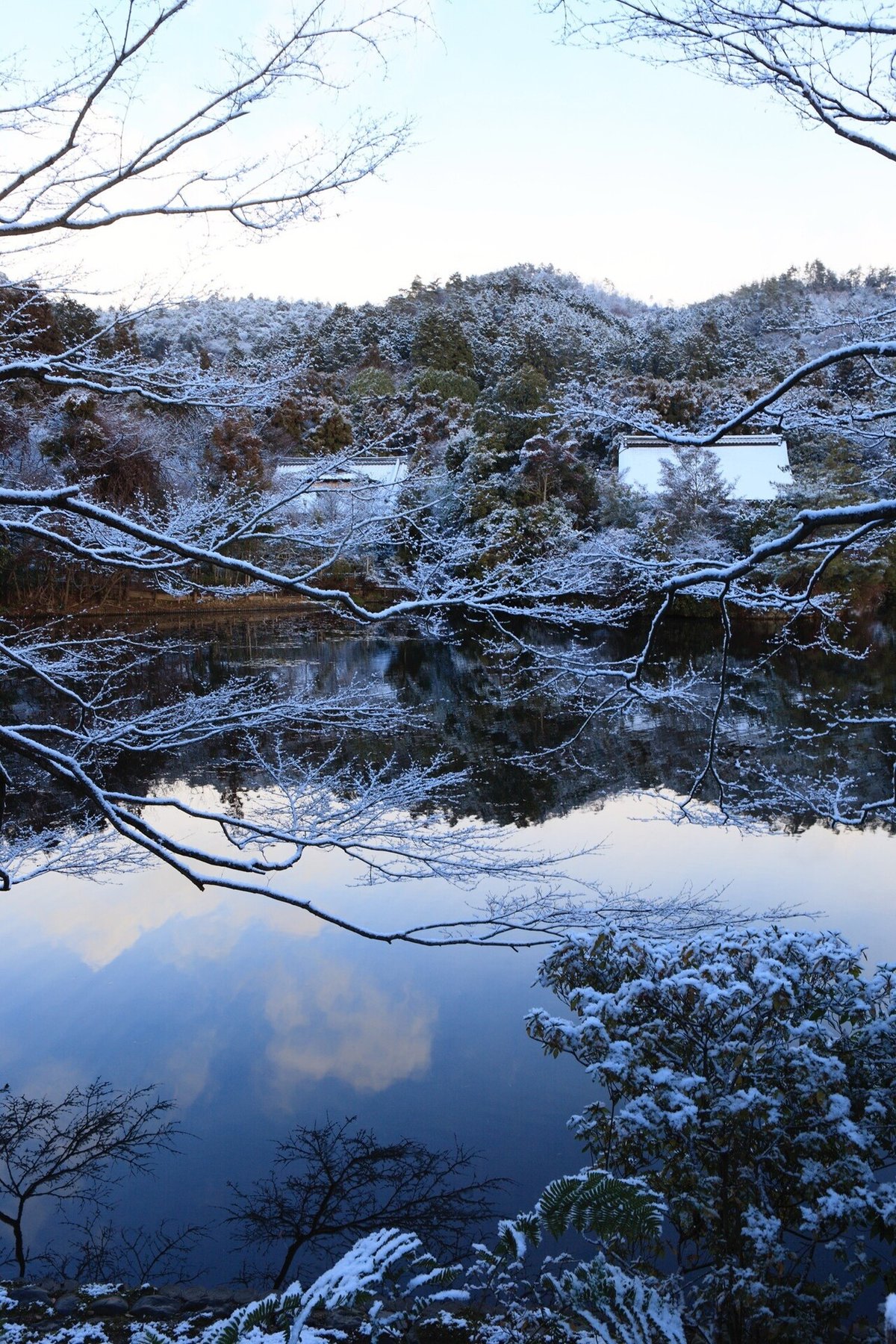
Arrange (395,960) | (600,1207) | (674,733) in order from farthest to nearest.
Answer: (674,733) < (395,960) < (600,1207)

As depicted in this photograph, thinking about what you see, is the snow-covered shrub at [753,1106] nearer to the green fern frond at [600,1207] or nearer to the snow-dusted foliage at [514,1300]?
the snow-dusted foliage at [514,1300]

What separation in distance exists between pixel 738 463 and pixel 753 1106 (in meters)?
17.3

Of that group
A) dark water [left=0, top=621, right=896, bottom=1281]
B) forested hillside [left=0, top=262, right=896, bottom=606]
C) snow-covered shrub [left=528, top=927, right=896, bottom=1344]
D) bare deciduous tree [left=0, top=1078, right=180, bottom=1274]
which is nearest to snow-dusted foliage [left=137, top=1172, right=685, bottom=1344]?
snow-covered shrub [left=528, top=927, right=896, bottom=1344]

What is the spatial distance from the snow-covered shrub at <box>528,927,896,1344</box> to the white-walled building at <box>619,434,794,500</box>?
14.1 metres

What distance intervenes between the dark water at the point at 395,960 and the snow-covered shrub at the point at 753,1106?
106cm

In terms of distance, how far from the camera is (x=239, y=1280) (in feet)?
9.11

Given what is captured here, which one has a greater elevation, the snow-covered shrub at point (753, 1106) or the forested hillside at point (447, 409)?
the forested hillside at point (447, 409)

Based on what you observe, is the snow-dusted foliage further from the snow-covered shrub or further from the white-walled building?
the white-walled building

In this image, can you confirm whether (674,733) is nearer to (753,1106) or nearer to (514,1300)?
(514,1300)

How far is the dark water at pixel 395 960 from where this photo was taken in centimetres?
352

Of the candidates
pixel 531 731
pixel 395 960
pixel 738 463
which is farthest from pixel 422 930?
pixel 738 463

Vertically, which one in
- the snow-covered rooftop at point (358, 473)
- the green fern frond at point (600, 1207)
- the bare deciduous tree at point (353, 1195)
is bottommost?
the bare deciduous tree at point (353, 1195)

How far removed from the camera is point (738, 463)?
17719mm

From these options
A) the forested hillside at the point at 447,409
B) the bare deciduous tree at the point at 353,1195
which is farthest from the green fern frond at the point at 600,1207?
the forested hillside at the point at 447,409
